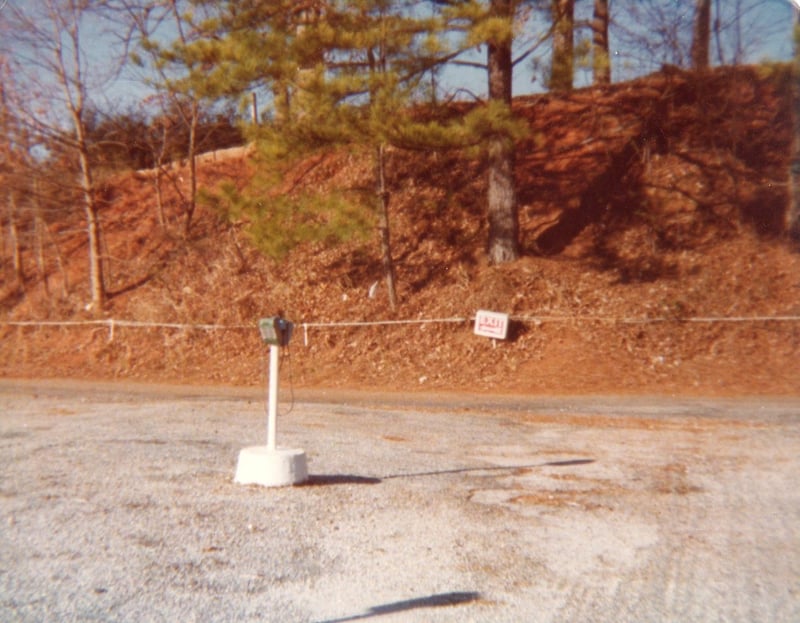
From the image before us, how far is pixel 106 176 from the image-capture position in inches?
1302

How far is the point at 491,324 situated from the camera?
18734 millimetres

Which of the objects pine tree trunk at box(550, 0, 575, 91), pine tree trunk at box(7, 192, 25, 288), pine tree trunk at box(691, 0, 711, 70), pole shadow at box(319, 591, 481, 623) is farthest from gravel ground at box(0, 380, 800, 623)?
pine tree trunk at box(7, 192, 25, 288)

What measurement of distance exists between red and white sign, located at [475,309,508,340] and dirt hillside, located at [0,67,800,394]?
0.24m

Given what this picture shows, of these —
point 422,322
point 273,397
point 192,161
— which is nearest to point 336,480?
point 273,397

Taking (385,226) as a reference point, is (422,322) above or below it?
below

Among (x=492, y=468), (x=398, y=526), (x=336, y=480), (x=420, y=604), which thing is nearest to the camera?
(x=420, y=604)

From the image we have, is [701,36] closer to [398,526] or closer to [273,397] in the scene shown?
[273,397]

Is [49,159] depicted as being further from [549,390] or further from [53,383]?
[549,390]

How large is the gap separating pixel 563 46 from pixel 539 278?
526 cm

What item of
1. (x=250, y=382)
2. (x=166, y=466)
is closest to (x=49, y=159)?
(x=250, y=382)

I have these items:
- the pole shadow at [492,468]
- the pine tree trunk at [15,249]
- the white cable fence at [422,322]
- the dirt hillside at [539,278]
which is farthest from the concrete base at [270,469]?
the pine tree trunk at [15,249]

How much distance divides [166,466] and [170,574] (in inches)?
115

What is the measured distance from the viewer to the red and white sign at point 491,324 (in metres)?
18.6

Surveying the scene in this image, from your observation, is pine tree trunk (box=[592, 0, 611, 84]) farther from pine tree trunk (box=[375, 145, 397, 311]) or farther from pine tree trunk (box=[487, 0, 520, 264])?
pine tree trunk (box=[375, 145, 397, 311])
